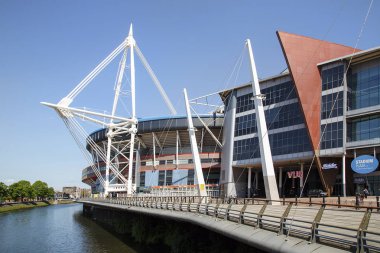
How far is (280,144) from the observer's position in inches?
2336

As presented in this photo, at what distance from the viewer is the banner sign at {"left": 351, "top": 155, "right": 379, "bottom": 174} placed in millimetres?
45281

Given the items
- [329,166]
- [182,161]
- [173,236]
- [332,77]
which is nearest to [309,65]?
[332,77]

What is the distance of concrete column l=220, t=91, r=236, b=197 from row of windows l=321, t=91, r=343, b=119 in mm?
17937

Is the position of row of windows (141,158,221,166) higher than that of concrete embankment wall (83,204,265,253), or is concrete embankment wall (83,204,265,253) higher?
row of windows (141,158,221,166)

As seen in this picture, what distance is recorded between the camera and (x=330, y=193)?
53.5 m

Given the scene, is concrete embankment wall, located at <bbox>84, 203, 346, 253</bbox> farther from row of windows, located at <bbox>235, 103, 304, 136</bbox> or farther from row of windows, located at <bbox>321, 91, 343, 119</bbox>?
row of windows, located at <bbox>321, 91, 343, 119</bbox>

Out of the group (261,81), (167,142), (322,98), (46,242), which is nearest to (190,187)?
(167,142)

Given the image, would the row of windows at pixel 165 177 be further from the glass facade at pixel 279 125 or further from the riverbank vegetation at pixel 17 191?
the riverbank vegetation at pixel 17 191

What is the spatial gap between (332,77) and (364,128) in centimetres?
787

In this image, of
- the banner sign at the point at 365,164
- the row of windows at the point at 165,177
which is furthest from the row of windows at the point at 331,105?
the row of windows at the point at 165,177

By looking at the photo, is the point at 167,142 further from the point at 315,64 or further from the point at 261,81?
the point at 315,64

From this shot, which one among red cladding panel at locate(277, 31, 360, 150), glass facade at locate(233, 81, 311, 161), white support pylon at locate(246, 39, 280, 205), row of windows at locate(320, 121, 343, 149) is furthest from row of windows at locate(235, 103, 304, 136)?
white support pylon at locate(246, 39, 280, 205)

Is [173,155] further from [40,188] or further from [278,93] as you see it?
[40,188]

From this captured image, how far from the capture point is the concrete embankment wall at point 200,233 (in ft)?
42.2
